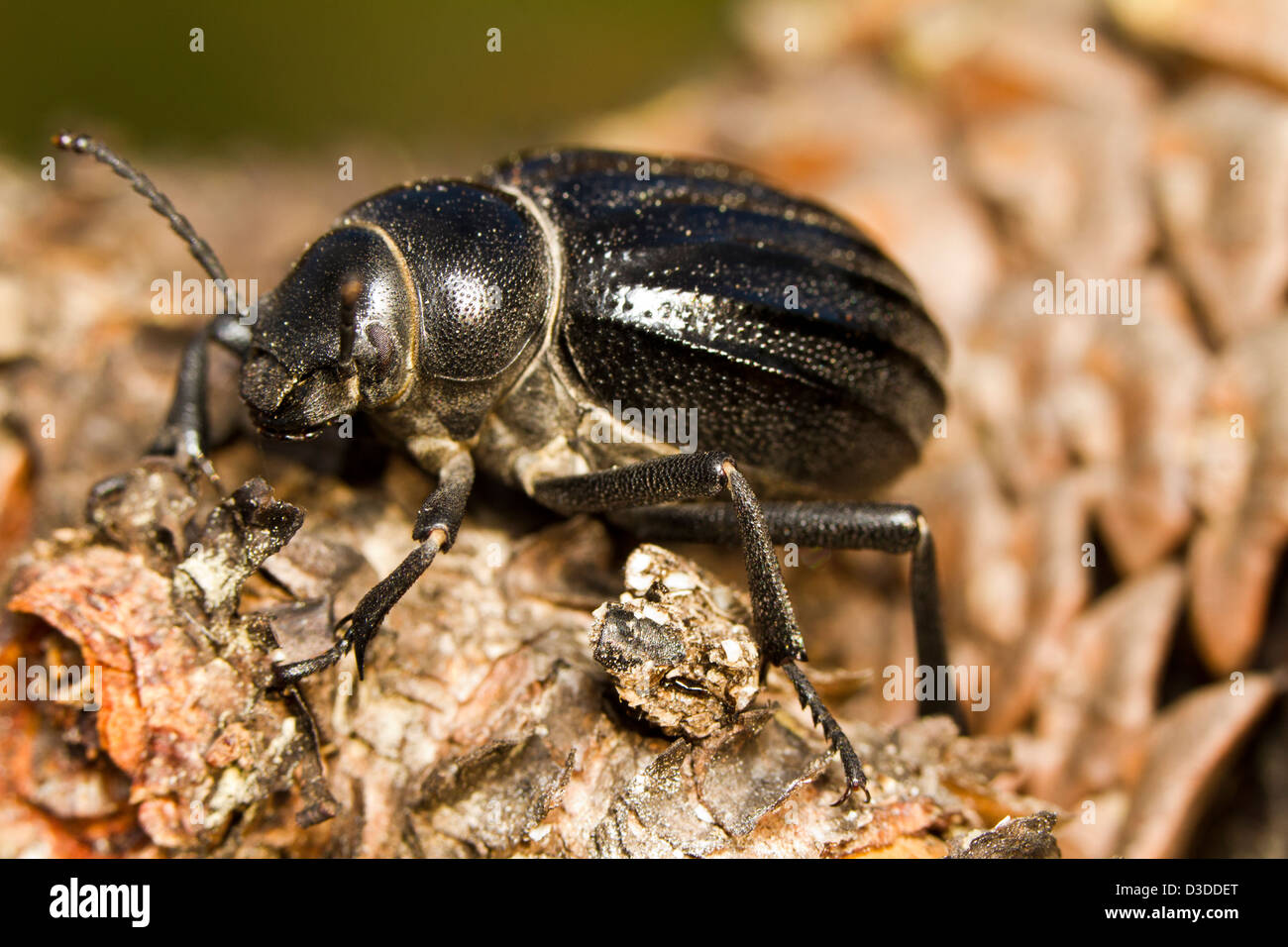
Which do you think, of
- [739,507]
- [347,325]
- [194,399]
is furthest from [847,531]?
[194,399]

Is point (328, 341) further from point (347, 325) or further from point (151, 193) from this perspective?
point (151, 193)

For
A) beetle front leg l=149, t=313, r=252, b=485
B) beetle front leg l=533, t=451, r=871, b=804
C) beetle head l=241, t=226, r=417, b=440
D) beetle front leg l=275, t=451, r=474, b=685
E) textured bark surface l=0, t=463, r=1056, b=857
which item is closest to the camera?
textured bark surface l=0, t=463, r=1056, b=857

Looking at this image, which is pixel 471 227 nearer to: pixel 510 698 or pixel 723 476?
pixel 723 476

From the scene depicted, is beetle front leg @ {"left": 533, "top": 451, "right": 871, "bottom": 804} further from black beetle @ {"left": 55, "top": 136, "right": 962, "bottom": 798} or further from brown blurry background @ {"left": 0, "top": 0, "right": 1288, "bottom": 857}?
brown blurry background @ {"left": 0, "top": 0, "right": 1288, "bottom": 857}

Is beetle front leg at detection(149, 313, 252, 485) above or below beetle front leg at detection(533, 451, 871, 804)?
above

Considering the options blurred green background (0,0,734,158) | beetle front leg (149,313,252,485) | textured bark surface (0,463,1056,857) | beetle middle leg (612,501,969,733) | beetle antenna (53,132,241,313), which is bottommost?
textured bark surface (0,463,1056,857)

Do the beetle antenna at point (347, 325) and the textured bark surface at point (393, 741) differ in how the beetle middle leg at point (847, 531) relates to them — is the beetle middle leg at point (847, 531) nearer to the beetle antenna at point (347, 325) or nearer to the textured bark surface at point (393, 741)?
the textured bark surface at point (393, 741)

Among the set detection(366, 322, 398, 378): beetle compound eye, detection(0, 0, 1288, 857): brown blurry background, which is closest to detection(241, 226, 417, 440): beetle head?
detection(366, 322, 398, 378): beetle compound eye
